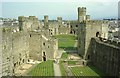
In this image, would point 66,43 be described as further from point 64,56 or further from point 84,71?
point 84,71

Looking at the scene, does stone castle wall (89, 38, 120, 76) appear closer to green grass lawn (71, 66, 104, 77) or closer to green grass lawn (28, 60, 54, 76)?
green grass lawn (71, 66, 104, 77)

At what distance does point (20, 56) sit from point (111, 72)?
13.9 m

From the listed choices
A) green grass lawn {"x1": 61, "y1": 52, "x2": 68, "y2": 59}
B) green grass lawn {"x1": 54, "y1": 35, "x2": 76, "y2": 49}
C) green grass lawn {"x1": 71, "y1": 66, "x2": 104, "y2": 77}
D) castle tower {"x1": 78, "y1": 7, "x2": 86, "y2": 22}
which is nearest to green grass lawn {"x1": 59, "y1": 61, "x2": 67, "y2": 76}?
green grass lawn {"x1": 71, "y1": 66, "x2": 104, "y2": 77}

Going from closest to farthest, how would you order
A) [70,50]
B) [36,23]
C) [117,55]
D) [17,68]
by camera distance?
[117,55] → [17,68] → [70,50] → [36,23]

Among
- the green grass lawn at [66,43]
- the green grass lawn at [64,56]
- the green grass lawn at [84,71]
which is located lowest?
the green grass lawn at [84,71]

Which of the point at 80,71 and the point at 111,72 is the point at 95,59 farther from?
the point at 111,72

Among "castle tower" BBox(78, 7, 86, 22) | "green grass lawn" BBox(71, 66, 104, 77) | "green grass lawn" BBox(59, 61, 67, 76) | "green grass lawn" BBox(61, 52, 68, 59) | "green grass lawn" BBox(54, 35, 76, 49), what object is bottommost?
"green grass lawn" BBox(71, 66, 104, 77)

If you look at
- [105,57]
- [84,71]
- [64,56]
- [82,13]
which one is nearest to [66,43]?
[82,13]

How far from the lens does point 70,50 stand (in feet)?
163

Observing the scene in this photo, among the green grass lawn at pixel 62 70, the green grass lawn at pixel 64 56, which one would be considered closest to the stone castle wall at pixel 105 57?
the green grass lawn at pixel 64 56

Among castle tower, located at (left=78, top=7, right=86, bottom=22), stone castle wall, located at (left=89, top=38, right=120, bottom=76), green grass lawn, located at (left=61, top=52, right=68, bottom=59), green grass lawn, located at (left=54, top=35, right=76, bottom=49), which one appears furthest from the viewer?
green grass lawn, located at (left=54, top=35, right=76, bottom=49)

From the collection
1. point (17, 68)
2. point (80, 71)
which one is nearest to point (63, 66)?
point (80, 71)

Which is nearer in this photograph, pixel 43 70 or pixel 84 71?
pixel 43 70

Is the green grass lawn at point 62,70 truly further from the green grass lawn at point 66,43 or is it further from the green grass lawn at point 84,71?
the green grass lawn at point 66,43
